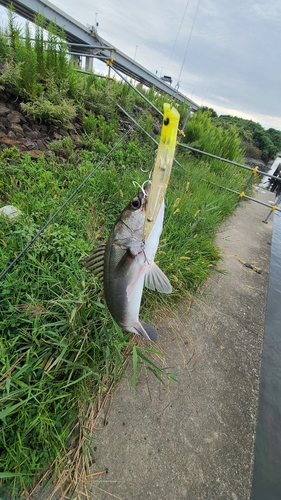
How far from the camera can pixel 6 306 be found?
61.9 inches

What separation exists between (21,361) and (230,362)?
5.08 ft

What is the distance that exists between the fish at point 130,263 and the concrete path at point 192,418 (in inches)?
32.0

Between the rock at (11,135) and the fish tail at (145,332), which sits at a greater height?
the rock at (11,135)

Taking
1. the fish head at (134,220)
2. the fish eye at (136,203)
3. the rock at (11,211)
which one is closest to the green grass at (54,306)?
the rock at (11,211)

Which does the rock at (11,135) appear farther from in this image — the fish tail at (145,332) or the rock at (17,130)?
the fish tail at (145,332)

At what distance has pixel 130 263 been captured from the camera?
2.97 feet

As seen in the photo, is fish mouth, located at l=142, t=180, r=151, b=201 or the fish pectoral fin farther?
the fish pectoral fin

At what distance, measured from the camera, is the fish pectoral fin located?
38.5 inches

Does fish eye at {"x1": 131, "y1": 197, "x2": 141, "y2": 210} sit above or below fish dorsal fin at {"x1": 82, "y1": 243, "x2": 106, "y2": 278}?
above

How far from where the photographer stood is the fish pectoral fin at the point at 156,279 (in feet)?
3.21

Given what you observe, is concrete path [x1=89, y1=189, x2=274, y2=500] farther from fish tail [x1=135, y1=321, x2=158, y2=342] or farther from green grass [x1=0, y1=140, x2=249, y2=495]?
fish tail [x1=135, y1=321, x2=158, y2=342]

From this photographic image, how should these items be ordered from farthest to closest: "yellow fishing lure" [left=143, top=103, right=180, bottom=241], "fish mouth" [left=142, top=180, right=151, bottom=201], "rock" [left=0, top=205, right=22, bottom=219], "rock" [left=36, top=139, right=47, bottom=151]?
1. "rock" [left=36, top=139, right=47, bottom=151]
2. "rock" [left=0, top=205, right=22, bottom=219]
3. "fish mouth" [left=142, top=180, right=151, bottom=201]
4. "yellow fishing lure" [left=143, top=103, right=180, bottom=241]

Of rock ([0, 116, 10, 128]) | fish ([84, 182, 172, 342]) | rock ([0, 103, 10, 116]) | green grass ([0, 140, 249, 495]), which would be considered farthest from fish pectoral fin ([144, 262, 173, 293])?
rock ([0, 103, 10, 116])

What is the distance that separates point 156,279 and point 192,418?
112cm
